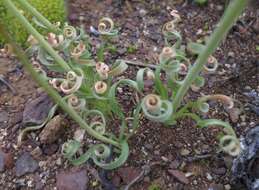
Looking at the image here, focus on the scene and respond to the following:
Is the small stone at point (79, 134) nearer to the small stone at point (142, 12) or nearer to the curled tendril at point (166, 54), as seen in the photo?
the curled tendril at point (166, 54)

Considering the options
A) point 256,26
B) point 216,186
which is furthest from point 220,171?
point 256,26

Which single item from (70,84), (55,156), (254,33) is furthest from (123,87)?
(254,33)

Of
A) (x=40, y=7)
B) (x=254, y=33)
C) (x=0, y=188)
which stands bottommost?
(x=0, y=188)

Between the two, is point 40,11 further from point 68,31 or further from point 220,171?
point 220,171

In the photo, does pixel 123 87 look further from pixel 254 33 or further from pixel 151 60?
pixel 254 33

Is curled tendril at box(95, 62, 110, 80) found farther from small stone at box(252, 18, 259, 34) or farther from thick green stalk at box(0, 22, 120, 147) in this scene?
small stone at box(252, 18, 259, 34)
